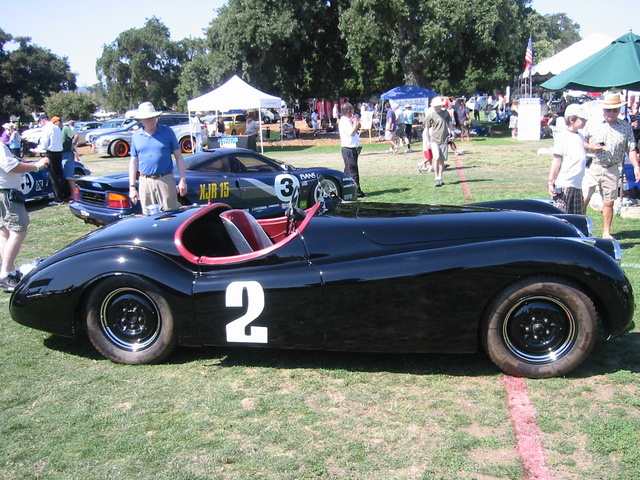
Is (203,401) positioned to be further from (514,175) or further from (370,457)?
(514,175)

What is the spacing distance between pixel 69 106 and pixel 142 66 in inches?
689

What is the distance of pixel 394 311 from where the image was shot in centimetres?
373

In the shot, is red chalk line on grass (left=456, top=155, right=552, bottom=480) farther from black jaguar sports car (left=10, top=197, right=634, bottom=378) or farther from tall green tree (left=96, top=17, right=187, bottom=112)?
tall green tree (left=96, top=17, right=187, bottom=112)

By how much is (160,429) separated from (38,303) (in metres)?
1.58

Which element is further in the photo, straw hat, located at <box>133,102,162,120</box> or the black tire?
the black tire

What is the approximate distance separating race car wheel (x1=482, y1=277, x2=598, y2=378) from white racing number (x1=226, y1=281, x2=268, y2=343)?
1.44m

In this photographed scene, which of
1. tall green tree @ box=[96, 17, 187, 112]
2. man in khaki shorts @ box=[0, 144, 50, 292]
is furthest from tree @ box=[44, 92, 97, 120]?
man in khaki shorts @ box=[0, 144, 50, 292]

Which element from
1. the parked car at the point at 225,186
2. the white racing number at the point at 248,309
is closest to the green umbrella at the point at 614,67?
the parked car at the point at 225,186

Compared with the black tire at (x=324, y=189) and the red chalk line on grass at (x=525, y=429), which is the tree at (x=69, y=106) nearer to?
the black tire at (x=324, y=189)

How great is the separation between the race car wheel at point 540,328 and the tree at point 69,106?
136 feet

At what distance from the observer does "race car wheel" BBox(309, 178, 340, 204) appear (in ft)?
31.7

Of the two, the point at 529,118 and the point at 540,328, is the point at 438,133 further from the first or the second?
the point at 529,118

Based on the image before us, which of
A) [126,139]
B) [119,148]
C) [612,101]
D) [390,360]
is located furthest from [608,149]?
[119,148]

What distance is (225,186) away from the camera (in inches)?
345
